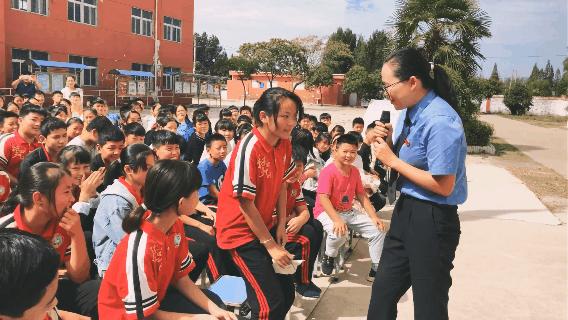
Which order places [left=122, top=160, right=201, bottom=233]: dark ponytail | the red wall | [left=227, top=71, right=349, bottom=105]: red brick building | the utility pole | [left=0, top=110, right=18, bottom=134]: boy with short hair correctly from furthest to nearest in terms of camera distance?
[left=227, top=71, right=349, bottom=105]: red brick building < the utility pole < the red wall < [left=0, top=110, right=18, bottom=134]: boy with short hair < [left=122, top=160, right=201, bottom=233]: dark ponytail

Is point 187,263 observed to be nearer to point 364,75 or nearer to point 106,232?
point 106,232

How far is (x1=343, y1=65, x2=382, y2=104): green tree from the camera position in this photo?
1531 inches

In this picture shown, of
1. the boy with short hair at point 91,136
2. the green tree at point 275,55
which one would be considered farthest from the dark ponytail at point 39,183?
the green tree at point 275,55

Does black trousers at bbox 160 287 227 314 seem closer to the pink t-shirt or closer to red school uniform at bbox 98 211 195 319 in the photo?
red school uniform at bbox 98 211 195 319

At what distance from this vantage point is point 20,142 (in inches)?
170

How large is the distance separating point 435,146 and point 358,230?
2006 mm

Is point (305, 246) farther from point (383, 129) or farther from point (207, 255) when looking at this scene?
point (383, 129)

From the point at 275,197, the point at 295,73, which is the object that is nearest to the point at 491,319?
the point at 275,197

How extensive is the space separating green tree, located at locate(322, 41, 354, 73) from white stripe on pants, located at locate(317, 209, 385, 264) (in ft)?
127

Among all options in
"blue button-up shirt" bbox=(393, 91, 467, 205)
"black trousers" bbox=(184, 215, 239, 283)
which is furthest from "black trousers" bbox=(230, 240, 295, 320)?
"blue button-up shirt" bbox=(393, 91, 467, 205)

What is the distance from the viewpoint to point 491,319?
11.4 feet

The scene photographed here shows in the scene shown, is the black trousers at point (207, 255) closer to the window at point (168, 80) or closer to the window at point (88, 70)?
the window at point (88, 70)

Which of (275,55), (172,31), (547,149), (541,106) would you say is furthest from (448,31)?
(541,106)

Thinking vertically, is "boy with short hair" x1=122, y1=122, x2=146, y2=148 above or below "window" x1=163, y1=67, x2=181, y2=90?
below
